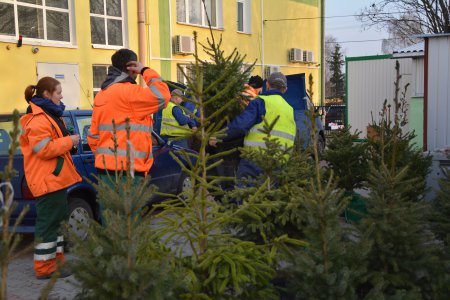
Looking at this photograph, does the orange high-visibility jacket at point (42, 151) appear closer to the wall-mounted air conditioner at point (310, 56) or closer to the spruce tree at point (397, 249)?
the spruce tree at point (397, 249)

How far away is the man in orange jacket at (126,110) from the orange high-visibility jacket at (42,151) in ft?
2.04

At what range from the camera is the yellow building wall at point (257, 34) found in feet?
60.8

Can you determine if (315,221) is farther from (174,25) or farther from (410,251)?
(174,25)

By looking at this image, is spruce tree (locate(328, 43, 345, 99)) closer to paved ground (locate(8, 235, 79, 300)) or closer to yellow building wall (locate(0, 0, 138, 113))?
yellow building wall (locate(0, 0, 138, 113))

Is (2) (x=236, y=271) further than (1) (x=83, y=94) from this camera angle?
No

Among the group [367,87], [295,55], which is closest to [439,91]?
[367,87]

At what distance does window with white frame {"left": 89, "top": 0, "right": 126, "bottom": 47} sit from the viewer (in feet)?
54.5

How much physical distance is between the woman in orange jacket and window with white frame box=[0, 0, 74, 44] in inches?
377

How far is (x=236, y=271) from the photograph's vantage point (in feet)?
10.1

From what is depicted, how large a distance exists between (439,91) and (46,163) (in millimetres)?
5208

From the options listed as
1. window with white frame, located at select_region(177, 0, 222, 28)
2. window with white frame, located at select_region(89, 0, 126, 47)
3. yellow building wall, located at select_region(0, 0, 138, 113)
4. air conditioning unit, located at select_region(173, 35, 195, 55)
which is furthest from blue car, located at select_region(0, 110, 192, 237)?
window with white frame, located at select_region(177, 0, 222, 28)

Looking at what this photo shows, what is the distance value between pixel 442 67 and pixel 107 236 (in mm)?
6101

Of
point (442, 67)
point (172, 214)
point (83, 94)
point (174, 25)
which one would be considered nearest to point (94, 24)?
point (83, 94)

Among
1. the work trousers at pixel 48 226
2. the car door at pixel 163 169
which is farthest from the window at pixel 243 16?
the work trousers at pixel 48 226
